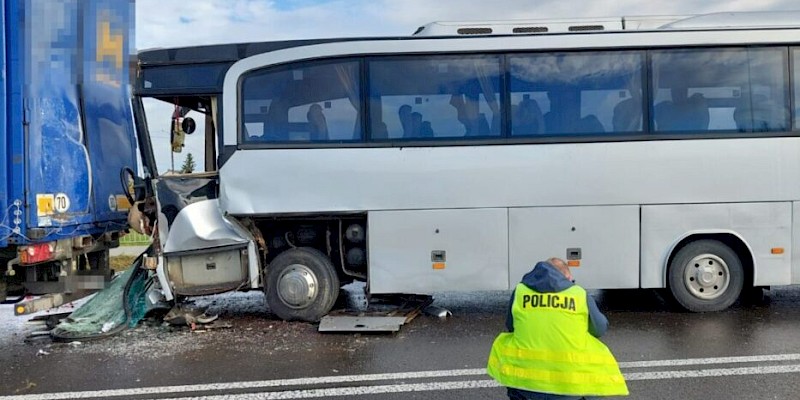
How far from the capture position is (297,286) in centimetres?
731

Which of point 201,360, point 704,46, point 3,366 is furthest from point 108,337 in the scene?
point 704,46

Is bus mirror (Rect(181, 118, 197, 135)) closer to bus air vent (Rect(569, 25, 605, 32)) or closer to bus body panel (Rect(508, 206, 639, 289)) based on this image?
bus body panel (Rect(508, 206, 639, 289))

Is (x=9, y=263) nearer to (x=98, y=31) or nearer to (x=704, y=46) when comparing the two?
(x=98, y=31)

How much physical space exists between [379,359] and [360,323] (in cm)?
108

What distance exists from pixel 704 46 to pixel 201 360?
6.37m

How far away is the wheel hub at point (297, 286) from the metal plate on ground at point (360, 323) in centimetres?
32

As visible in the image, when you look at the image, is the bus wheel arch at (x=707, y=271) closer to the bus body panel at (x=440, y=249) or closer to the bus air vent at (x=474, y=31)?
the bus body panel at (x=440, y=249)

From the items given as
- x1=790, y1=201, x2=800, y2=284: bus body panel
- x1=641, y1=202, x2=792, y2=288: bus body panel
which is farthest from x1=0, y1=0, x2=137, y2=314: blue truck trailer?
x1=790, y1=201, x2=800, y2=284: bus body panel

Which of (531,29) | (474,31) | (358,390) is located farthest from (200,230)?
(531,29)

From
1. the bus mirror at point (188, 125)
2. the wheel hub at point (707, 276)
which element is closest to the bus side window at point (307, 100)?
the bus mirror at point (188, 125)

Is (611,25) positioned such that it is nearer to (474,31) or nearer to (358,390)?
(474,31)

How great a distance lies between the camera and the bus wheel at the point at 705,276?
24.1ft

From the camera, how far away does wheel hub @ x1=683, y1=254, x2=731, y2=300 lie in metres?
7.33

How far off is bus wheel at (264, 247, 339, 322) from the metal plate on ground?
8.6 inches
